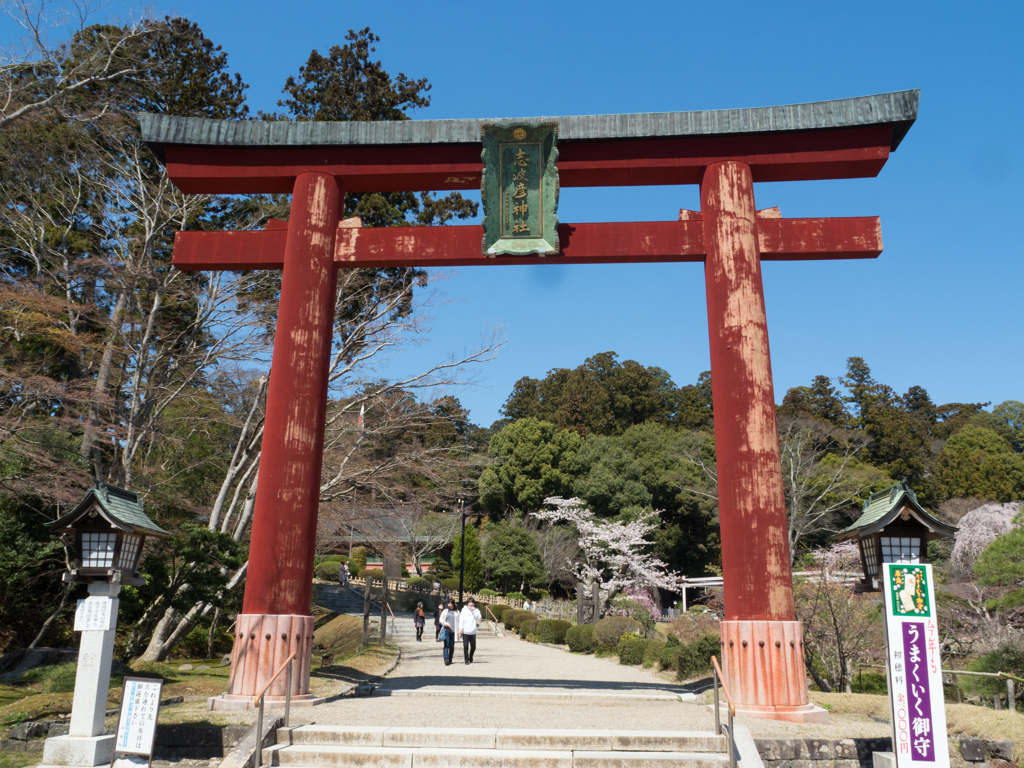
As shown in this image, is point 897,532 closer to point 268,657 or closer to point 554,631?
Answer: point 268,657

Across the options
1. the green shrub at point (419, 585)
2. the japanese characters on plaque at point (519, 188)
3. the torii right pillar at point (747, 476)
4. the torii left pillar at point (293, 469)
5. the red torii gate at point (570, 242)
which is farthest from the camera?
the green shrub at point (419, 585)

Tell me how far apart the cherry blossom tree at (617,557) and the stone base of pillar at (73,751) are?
30669 millimetres

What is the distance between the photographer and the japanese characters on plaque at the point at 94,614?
22.4 feet

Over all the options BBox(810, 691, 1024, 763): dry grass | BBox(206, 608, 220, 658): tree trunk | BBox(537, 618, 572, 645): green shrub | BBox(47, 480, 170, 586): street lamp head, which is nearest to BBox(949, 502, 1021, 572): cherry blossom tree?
BBox(537, 618, 572, 645): green shrub

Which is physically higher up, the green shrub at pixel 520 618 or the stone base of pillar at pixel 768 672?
the stone base of pillar at pixel 768 672

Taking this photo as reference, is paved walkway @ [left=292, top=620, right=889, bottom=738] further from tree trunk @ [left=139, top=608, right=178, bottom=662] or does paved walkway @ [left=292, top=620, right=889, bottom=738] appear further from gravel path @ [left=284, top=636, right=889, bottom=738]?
tree trunk @ [left=139, top=608, right=178, bottom=662]

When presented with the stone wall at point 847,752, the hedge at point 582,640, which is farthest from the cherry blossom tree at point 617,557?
the stone wall at point 847,752

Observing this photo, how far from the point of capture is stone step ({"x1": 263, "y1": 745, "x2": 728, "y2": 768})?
627cm

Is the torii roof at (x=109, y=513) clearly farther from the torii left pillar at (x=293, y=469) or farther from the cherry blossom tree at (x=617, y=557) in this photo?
the cherry blossom tree at (x=617, y=557)

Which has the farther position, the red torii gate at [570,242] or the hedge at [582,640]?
the hedge at [582,640]

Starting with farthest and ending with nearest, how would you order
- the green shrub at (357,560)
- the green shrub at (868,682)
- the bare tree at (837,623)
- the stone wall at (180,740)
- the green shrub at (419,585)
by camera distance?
the green shrub at (357,560) → the green shrub at (419,585) → the green shrub at (868,682) → the bare tree at (837,623) → the stone wall at (180,740)

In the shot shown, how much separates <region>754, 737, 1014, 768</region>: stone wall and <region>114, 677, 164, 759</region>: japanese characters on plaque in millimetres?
5610

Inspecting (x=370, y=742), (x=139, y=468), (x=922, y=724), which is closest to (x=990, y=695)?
(x=922, y=724)

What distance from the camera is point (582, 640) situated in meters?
23.4
